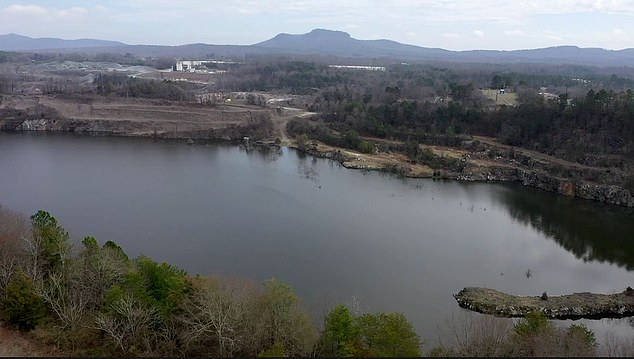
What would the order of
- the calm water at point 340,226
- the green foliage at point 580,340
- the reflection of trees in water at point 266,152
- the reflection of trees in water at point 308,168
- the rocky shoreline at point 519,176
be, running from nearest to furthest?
the green foliage at point 580,340, the calm water at point 340,226, the rocky shoreline at point 519,176, the reflection of trees in water at point 308,168, the reflection of trees in water at point 266,152

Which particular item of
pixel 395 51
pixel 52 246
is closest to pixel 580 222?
pixel 52 246

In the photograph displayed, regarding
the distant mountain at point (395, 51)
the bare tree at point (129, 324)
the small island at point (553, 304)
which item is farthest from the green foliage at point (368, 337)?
the distant mountain at point (395, 51)

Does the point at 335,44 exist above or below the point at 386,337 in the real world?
above

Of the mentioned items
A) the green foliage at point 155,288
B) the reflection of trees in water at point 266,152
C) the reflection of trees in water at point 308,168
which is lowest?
the reflection of trees in water at point 308,168

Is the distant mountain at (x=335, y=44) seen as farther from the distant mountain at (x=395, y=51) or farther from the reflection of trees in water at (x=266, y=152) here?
the reflection of trees in water at (x=266, y=152)

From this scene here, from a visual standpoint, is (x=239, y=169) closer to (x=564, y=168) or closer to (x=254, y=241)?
(x=254, y=241)

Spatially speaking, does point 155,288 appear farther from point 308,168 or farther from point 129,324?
point 308,168

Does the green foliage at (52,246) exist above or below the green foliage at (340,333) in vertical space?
above
